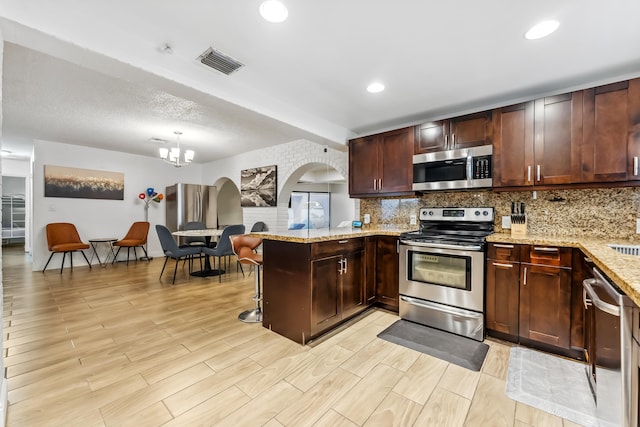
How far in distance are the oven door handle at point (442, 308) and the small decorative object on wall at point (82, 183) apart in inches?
252

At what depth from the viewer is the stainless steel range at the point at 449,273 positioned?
254cm

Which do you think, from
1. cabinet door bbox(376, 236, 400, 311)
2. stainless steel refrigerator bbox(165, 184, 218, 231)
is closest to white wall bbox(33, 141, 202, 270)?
stainless steel refrigerator bbox(165, 184, 218, 231)

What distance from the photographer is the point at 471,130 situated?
288cm

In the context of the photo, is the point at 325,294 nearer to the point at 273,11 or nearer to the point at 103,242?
the point at 273,11

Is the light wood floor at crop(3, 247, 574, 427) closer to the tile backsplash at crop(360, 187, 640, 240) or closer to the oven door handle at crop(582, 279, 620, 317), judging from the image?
the oven door handle at crop(582, 279, 620, 317)

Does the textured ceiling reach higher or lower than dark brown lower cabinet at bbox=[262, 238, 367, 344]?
higher

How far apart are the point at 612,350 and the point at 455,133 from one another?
228cm

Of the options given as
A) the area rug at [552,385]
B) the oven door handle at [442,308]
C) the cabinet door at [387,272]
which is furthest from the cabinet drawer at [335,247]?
the area rug at [552,385]

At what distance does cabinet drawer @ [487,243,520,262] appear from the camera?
2.40 metres

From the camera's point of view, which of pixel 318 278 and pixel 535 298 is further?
pixel 318 278

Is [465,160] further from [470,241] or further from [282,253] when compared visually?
[282,253]

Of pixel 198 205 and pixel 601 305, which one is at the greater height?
pixel 198 205

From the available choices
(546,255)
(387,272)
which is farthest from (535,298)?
(387,272)

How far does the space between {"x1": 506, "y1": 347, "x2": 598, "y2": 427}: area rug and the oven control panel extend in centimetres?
130
